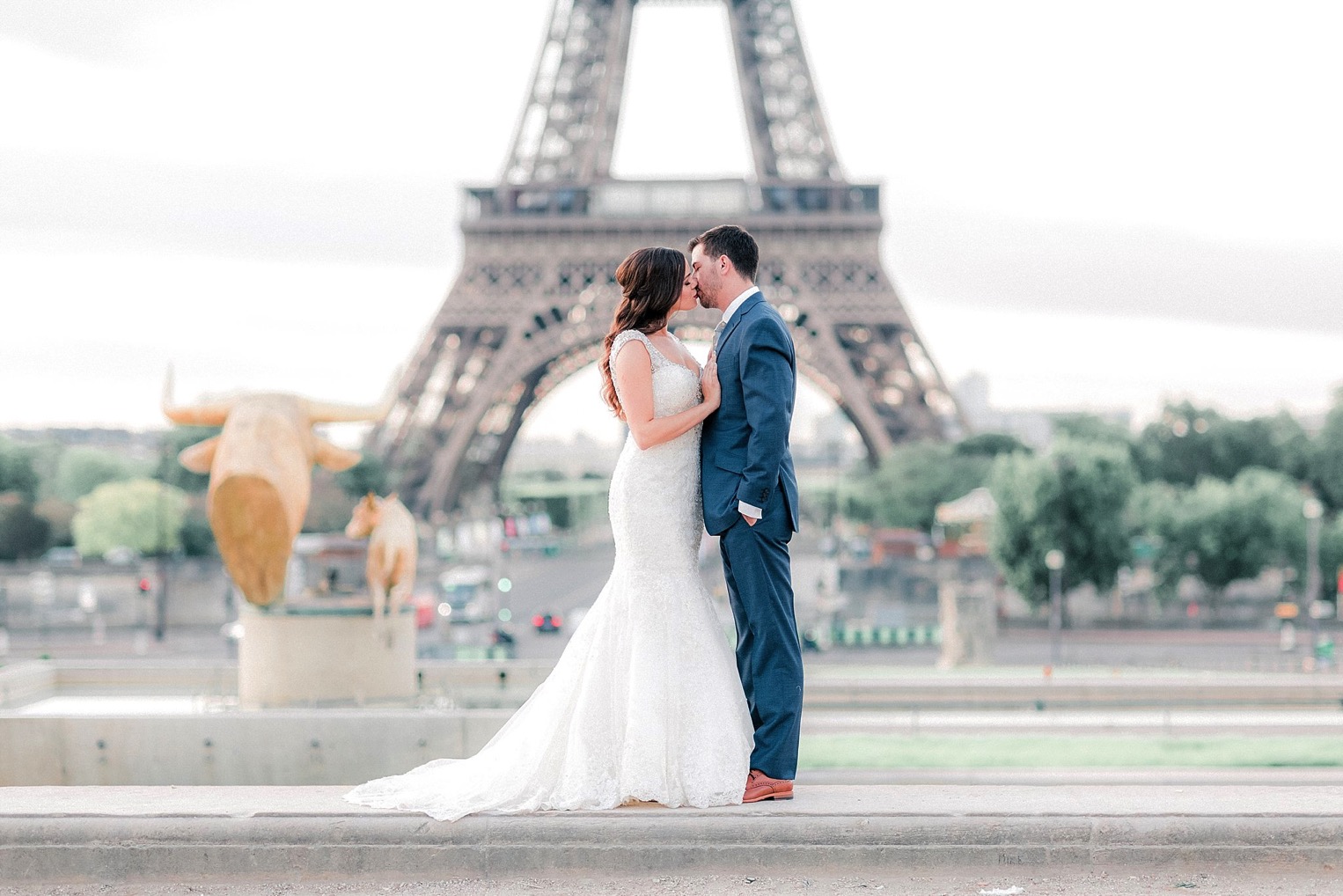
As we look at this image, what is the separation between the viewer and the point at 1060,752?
12.2 metres

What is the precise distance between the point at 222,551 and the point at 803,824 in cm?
903

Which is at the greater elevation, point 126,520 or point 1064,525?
point 126,520

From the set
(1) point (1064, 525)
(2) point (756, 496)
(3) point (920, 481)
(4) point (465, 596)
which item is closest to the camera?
(2) point (756, 496)

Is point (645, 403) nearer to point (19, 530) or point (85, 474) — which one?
point (19, 530)

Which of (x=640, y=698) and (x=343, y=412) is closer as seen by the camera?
(x=640, y=698)

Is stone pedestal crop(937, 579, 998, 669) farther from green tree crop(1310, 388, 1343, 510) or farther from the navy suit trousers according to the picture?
green tree crop(1310, 388, 1343, 510)

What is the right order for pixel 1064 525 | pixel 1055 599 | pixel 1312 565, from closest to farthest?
1. pixel 1055 599
2. pixel 1312 565
3. pixel 1064 525

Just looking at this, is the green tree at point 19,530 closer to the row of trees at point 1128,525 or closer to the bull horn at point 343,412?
the row of trees at point 1128,525

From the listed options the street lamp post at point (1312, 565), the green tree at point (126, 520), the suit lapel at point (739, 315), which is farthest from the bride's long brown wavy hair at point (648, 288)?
the green tree at point (126, 520)

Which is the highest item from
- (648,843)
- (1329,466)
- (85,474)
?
(85,474)

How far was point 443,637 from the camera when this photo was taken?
34000 mm

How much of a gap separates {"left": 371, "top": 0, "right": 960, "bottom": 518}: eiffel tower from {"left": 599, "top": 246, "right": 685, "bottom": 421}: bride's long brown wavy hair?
36099 millimetres

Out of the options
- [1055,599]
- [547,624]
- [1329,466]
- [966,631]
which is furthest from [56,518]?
[1329,466]

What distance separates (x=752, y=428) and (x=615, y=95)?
4276cm
